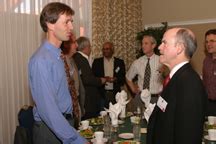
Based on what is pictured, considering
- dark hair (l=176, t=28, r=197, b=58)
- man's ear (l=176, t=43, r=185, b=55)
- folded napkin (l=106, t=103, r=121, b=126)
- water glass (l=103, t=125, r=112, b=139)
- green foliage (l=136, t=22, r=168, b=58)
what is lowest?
water glass (l=103, t=125, r=112, b=139)

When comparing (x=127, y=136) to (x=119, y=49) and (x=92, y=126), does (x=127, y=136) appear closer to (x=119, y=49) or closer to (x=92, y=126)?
(x=92, y=126)

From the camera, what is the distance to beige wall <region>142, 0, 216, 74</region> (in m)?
5.21

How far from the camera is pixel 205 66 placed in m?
4.27

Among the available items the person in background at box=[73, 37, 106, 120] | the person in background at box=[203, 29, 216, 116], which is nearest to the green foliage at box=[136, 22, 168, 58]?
the person in background at box=[203, 29, 216, 116]

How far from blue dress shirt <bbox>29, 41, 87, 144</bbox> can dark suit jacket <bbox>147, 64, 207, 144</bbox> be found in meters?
0.60

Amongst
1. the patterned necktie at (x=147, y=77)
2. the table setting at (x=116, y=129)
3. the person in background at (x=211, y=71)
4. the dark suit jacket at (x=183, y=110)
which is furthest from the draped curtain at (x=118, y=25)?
the dark suit jacket at (x=183, y=110)

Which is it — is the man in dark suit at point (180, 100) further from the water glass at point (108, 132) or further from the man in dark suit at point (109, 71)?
the man in dark suit at point (109, 71)

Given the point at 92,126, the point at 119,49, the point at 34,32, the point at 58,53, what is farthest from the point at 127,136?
the point at 119,49

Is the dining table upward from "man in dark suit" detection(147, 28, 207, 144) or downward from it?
downward

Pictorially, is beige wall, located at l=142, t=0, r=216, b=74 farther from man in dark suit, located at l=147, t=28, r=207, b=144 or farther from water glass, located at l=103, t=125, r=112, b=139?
man in dark suit, located at l=147, t=28, r=207, b=144

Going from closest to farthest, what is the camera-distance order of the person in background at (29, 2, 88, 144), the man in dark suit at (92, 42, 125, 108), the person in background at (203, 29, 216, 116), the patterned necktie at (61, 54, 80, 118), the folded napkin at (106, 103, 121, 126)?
the person in background at (29, 2, 88, 144) < the patterned necktie at (61, 54, 80, 118) < the folded napkin at (106, 103, 121, 126) < the person in background at (203, 29, 216, 116) < the man in dark suit at (92, 42, 125, 108)

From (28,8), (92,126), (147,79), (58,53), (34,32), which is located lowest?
(92,126)

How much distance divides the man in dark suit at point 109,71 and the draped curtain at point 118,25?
197mm

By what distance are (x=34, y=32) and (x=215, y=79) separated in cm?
264
